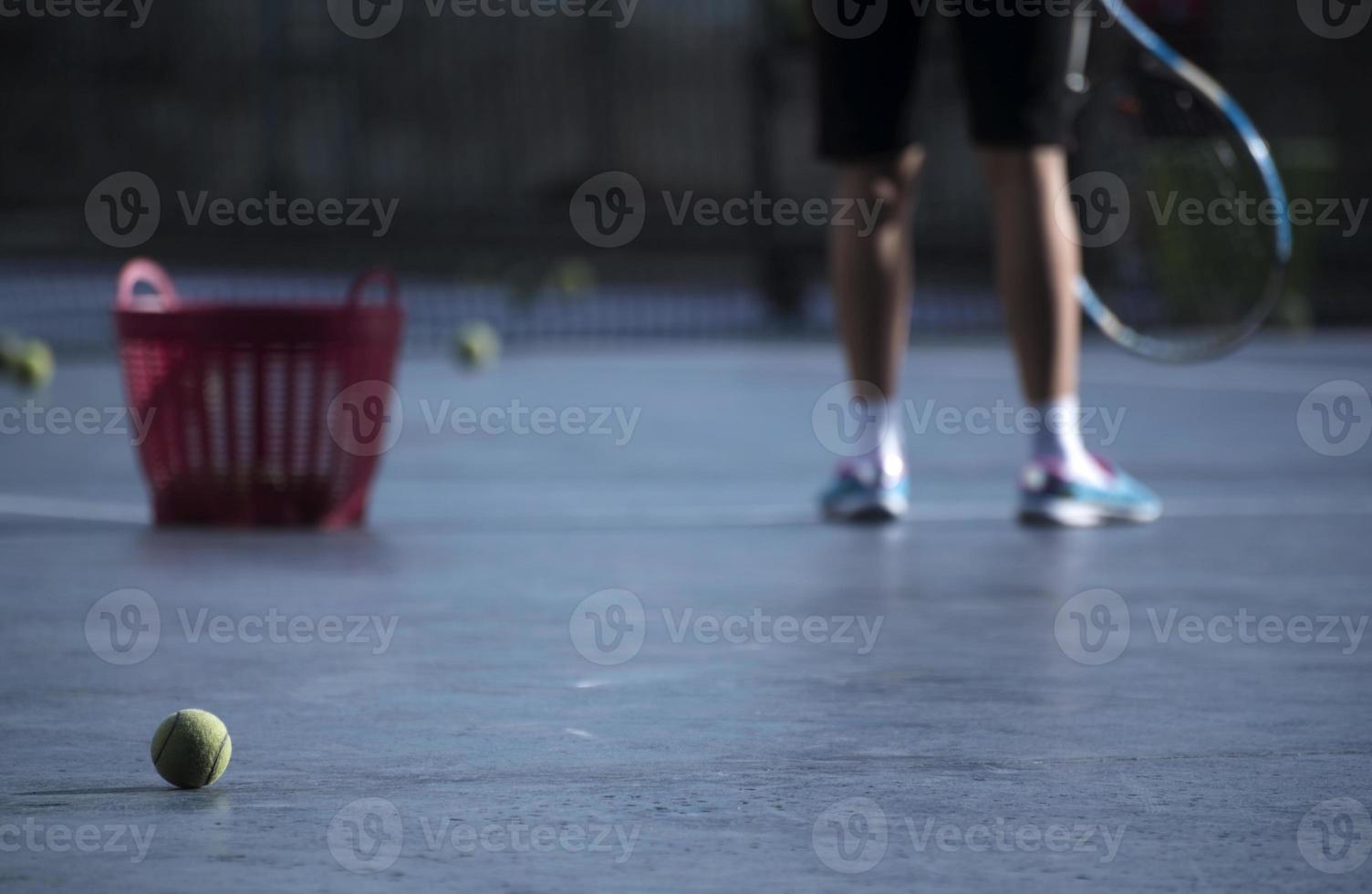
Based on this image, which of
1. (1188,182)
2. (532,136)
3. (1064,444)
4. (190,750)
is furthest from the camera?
(532,136)

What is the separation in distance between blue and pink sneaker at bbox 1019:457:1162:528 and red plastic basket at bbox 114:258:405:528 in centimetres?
104

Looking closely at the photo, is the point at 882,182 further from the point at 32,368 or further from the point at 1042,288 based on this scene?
the point at 32,368

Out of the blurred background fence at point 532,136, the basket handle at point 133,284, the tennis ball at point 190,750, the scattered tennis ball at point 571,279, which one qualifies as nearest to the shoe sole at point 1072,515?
the basket handle at point 133,284

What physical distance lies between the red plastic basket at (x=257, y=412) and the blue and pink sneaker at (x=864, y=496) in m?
0.74

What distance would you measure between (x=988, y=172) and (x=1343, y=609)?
1140mm

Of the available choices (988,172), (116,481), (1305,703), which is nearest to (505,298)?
(116,481)

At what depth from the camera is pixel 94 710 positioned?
80.5 inches

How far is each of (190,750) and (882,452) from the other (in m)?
2.00

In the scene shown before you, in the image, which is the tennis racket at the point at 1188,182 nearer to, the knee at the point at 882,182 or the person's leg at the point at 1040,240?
the person's leg at the point at 1040,240

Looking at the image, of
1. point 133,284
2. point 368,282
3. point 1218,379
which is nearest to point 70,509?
point 133,284

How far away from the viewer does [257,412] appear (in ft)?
11.6

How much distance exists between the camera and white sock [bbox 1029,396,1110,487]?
3.48 meters

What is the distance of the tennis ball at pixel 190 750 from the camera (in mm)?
1716

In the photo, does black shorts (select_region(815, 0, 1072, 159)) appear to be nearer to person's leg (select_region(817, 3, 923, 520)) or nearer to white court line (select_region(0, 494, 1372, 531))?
person's leg (select_region(817, 3, 923, 520))
